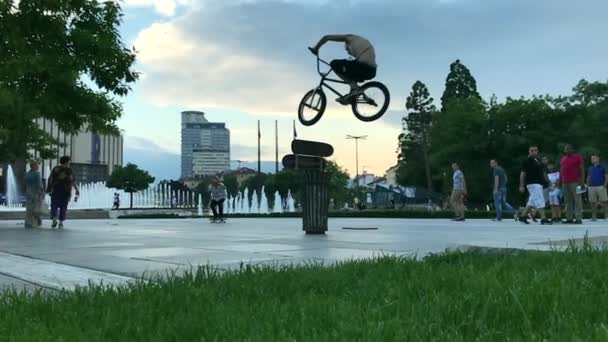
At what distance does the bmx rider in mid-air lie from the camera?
1267 centimetres

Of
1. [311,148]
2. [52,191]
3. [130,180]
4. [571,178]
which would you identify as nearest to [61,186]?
[52,191]

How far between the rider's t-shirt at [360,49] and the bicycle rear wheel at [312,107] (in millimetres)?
1661

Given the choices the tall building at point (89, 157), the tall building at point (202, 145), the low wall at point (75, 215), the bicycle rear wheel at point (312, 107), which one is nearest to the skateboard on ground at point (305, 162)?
the bicycle rear wheel at point (312, 107)

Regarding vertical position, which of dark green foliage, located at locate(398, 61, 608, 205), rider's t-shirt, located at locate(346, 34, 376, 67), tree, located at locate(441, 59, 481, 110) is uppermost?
tree, located at locate(441, 59, 481, 110)

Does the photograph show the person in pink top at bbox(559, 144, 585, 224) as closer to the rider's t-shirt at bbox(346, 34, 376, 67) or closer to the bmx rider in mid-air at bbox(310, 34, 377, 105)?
the bmx rider in mid-air at bbox(310, 34, 377, 105)

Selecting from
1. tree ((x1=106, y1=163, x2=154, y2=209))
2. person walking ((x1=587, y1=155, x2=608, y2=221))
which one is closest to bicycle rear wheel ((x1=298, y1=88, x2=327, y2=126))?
person walking ((x1=587, y1=155, x2=608, y2=221))

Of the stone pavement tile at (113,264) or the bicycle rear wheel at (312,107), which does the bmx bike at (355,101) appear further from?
the stone pavement tile at (113,264)

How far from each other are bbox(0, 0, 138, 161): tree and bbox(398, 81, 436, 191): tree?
64.5 m

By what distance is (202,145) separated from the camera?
16750cm

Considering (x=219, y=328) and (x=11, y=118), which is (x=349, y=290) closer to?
(x=219, y=328)

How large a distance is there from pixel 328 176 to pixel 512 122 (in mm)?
45972

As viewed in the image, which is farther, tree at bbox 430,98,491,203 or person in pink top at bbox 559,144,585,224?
tree at bbox 430,98,491,203

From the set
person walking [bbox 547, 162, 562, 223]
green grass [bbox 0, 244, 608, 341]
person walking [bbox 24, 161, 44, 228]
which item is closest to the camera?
green grass [bbox 0, 244, 608, 341]

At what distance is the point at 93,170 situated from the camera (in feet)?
378
